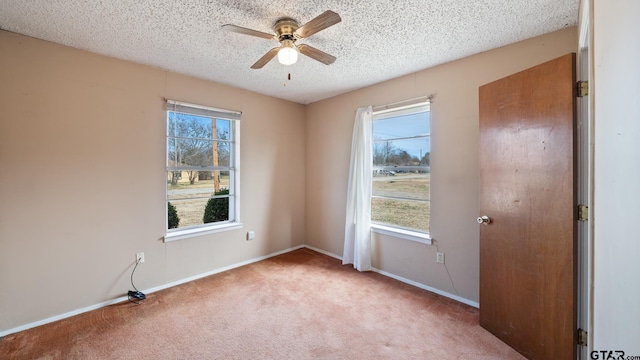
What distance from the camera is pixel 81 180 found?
7.72 feet

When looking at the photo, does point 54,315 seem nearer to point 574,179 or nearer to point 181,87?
point 181,87

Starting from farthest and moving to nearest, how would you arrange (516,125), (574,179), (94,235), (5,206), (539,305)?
(94,235), (5,206), (516,125), (539,305), (574,179)

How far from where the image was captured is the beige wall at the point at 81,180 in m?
2.06

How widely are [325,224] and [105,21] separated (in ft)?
10.8

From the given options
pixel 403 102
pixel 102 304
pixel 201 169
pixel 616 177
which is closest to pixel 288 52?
pixel 403 102

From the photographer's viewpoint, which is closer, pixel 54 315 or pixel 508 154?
pixel 508 154

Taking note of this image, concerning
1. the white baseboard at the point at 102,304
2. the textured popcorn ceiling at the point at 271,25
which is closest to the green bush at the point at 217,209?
the white baseboard at the point at 102,304

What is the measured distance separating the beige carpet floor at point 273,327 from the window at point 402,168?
826 millimetres

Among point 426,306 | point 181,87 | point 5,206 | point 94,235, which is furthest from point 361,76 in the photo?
point 5,206

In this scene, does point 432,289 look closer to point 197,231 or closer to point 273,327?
point 273,327

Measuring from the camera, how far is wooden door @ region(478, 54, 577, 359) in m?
1.59

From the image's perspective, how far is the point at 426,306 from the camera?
8.05 feet

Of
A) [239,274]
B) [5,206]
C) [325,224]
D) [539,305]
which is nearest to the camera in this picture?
[539,305]

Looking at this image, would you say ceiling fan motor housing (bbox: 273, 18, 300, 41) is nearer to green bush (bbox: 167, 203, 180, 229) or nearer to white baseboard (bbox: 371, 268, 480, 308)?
green bush (bbox: 167, 203, 180, 229)
